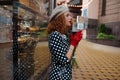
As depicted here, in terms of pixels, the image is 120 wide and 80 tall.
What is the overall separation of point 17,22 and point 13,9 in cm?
17

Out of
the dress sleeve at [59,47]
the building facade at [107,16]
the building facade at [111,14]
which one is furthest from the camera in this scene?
the building facade at [107,16]

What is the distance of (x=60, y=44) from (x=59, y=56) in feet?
0.37

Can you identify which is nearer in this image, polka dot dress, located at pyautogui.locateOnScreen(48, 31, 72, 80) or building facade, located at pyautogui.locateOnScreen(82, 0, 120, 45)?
polka dot dress, located at pyautogui.locateOnScreen(48, 31, 72, 80)

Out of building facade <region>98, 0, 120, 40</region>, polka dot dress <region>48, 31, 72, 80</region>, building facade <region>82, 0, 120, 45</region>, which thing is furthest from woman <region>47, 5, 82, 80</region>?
building facade <region>98, 0, 120, 40</region>

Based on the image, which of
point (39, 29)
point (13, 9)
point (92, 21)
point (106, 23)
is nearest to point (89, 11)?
point (92, 21)

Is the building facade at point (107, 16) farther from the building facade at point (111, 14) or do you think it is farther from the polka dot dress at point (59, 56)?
the polka dot dress at point (59, 56)

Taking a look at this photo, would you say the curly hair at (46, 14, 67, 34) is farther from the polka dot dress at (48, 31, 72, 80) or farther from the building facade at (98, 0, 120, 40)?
the building facade at (98, 0, 120, 40)

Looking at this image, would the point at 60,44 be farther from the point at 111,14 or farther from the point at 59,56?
the point at 111,14

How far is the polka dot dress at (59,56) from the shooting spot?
6.72 ft

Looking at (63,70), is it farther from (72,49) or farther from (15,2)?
(15,2)

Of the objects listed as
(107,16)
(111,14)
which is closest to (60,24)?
(111,14)

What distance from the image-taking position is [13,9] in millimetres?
2561

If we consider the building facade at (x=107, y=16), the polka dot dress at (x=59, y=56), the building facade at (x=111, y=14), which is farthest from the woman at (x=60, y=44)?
the building facade at (x=111, y=14)

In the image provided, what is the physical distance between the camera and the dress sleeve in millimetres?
2045
